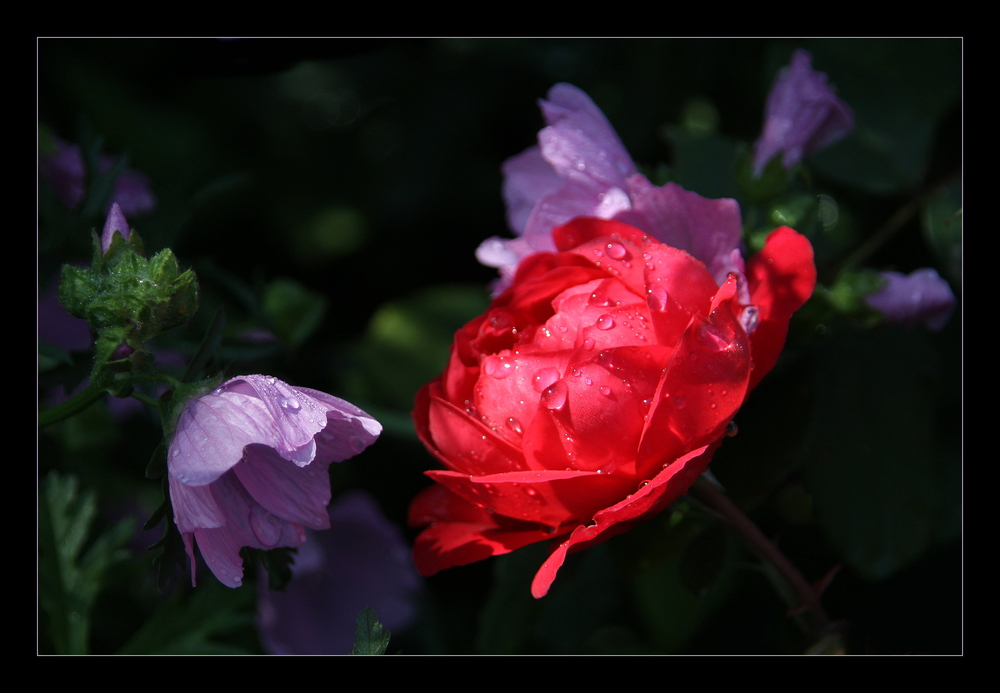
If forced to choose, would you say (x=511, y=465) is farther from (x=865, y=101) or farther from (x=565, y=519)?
(x=865, y=101)

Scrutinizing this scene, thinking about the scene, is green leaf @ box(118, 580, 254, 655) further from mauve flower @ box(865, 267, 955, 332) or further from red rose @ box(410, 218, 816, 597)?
mauve flower @ box(865, 267, 955, 332)

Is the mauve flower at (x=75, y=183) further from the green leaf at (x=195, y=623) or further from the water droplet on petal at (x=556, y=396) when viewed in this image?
the water droplet on petal at (x=556, y=396)

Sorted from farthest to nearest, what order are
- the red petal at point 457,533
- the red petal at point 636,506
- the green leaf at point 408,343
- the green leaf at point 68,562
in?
1. the green leaf at point 408,343
2. the green leaf at point 68,562
3. the red petal at point 457,533
4. the red petal at point 636,506

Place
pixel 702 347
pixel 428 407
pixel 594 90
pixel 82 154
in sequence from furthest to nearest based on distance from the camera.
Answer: pixel 594 90 → pixel 82 154 → pixel 428 407 → pixel 702 347

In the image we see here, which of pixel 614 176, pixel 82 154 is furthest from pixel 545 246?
pixel 82 154

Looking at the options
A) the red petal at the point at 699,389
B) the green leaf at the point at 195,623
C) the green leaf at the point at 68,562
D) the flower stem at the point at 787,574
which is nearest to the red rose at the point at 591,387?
the red petal at the point at 699,389

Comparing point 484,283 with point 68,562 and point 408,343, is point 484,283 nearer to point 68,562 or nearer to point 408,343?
point 408,343
